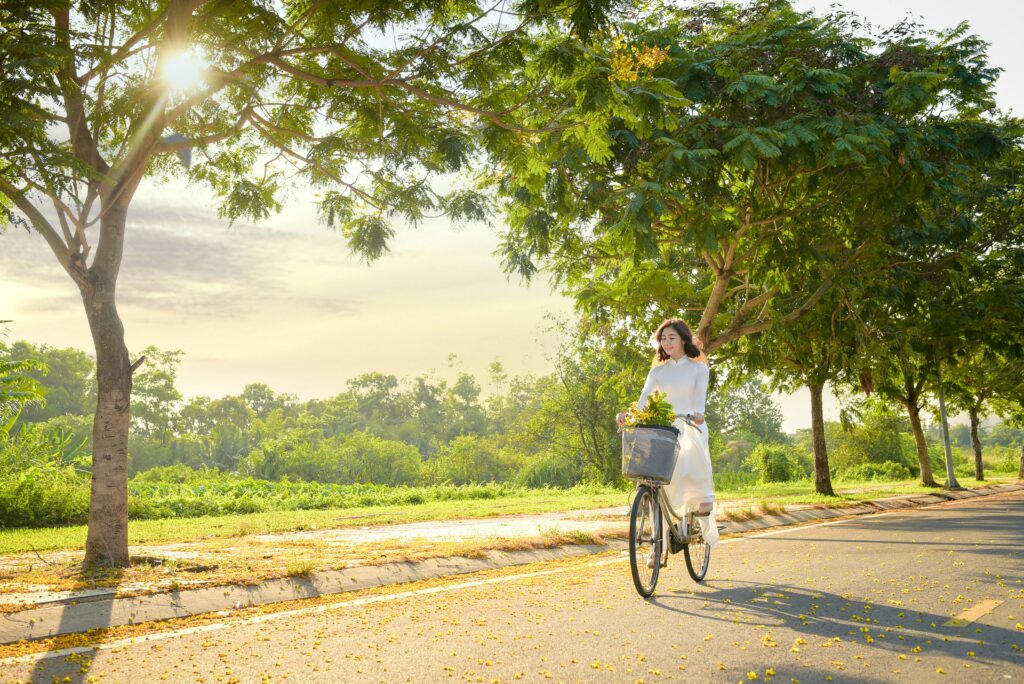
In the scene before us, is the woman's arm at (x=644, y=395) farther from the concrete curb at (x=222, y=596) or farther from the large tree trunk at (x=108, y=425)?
the large tree trunk at (x=108, y=425)

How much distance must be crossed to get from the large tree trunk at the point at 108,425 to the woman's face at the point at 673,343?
5169mm

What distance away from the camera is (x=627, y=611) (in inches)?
248

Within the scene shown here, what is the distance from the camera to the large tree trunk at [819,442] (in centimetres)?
2275

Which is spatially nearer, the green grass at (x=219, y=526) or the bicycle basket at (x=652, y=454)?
the bicycle basket at (x=652, y=454)

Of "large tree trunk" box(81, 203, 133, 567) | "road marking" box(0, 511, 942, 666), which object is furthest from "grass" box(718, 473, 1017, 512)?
"large tree trunk" box(81, 203, 133, 567)

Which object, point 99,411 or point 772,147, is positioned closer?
point 99,411

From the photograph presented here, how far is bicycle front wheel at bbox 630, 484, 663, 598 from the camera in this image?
678cm

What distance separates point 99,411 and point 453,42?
5116 mm

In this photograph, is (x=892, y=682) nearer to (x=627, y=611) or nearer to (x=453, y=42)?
(x=627, y=611)

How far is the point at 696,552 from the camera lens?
7859mm

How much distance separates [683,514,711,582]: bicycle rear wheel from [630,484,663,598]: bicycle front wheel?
532mm

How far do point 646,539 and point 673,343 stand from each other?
71.8 inches

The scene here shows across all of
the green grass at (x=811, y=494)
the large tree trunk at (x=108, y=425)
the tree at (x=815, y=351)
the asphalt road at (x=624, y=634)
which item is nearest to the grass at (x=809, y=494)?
the green grass at (x=811, y=494)

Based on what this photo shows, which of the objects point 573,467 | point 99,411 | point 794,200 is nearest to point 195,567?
point 99,411
